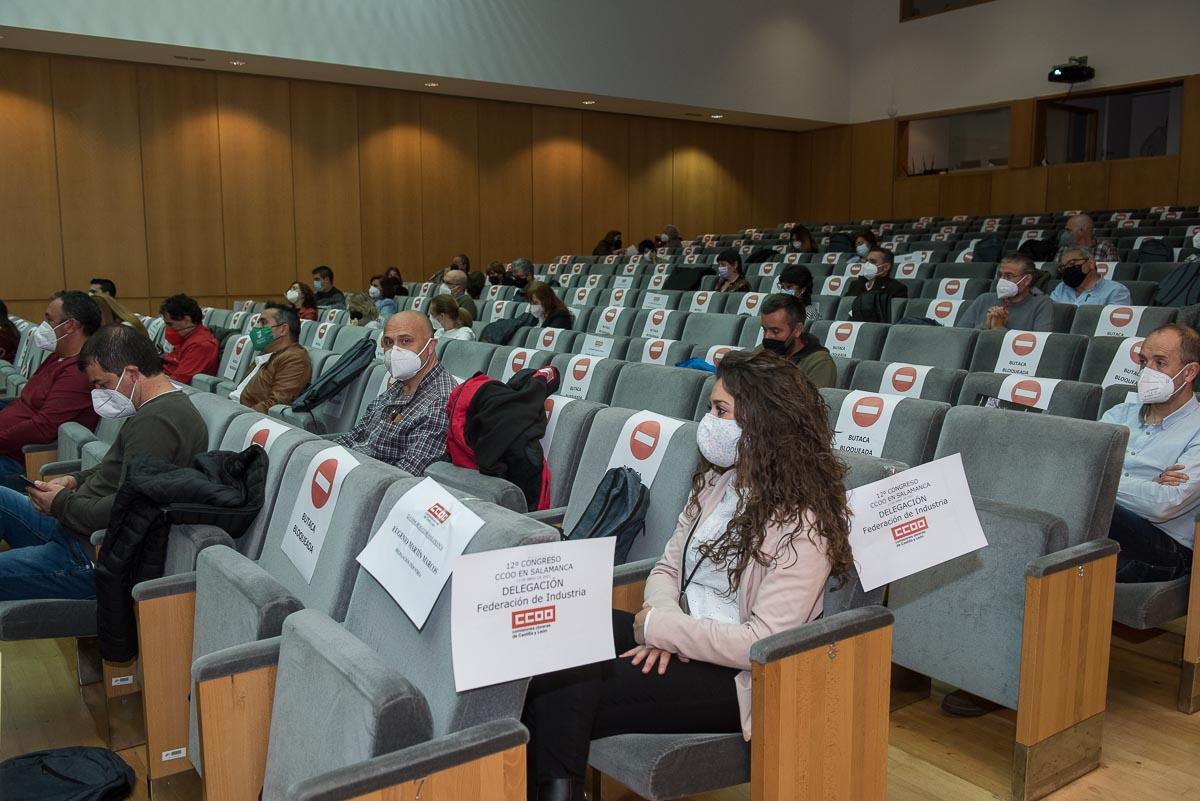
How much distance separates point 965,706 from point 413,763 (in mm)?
2078

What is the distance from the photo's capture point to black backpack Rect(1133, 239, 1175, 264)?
8.14 m

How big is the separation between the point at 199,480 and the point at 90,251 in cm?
1175

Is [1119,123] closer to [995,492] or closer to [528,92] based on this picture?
[528,92]

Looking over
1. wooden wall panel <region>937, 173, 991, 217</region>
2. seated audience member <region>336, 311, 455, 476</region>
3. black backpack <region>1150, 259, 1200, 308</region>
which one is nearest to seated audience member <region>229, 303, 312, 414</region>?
seated audience member <region>336, 311, 455, 476</region>

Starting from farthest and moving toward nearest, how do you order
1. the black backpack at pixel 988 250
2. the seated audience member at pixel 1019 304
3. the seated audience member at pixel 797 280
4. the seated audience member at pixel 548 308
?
1. the black backpack at pixel 988 250
2. the seated audience member at pixel 548 308
3. the seated audience member at pixel 797 280
4. the seated audience member at pixel 1019 304

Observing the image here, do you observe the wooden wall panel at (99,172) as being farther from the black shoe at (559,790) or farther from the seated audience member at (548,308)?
the black shoe at (559,790)

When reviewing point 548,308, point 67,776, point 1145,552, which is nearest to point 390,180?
point 548,308

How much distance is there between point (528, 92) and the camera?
15.3 m

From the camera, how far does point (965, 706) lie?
2.92 metres

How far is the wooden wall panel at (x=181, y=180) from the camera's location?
1296cm

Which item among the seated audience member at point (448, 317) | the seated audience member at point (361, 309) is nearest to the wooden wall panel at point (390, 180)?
the seated audience member at point (361, 309)

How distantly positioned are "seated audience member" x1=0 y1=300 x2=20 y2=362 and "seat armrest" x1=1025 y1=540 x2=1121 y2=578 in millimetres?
8050

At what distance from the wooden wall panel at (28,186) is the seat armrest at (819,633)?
1265 centimetres

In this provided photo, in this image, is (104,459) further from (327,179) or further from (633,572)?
(327,179)
